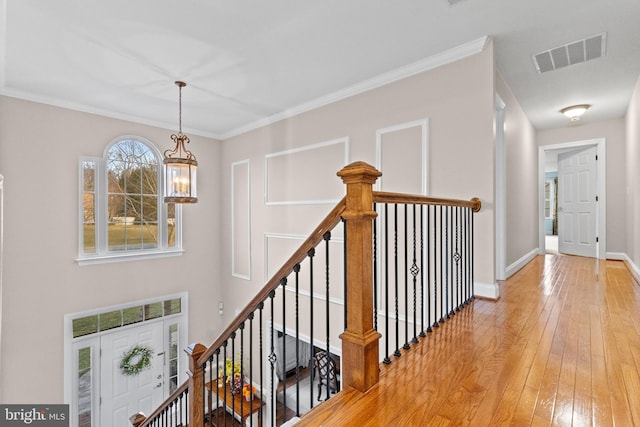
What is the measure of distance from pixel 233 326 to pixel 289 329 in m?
2.87

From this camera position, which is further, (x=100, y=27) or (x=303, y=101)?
(x=303, y=101)

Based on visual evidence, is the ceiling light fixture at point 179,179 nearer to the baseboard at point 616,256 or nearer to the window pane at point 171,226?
the window pane at point 171,226

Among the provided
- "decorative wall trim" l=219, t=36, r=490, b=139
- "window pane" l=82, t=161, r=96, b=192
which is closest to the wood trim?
"window pane" l=82, t=161, r=96, b=192

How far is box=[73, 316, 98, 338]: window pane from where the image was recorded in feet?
13.7

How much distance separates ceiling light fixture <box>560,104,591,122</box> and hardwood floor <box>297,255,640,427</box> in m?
2.84

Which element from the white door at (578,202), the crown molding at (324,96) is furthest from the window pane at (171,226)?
the white door at (578,202)

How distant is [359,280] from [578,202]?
599 cm

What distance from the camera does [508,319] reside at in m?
2.30

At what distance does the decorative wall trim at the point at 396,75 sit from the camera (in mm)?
2762

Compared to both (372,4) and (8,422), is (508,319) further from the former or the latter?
(8,422)

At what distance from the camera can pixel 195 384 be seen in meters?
2.24

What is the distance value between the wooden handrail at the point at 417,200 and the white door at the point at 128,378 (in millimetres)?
4853

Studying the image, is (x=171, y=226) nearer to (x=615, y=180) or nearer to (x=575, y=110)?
(x=575, y=110)

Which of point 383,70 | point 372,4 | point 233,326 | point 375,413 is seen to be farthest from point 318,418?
point 383,70
